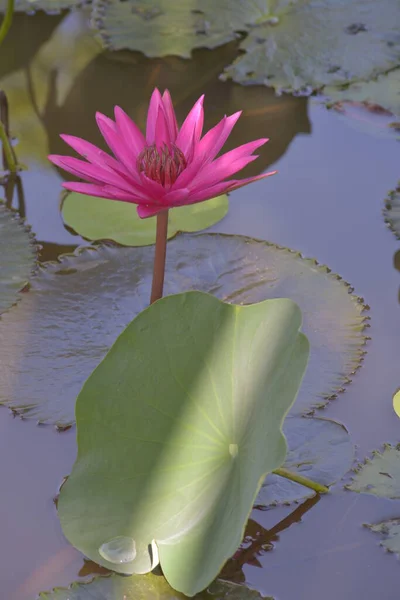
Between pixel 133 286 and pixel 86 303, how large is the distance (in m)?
0.11

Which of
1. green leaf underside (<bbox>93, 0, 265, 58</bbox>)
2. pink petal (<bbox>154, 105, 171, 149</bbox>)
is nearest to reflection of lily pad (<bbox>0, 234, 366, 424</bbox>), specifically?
pink petal (<bbox>154, 105, 171, 149</bbox>)

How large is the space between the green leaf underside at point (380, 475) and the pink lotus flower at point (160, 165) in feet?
1.65

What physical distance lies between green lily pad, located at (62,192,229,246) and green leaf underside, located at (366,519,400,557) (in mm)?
839

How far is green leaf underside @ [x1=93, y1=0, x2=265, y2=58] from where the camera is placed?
8.71 ft

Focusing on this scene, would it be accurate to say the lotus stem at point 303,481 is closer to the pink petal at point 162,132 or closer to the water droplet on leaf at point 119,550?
the water droplet on leaf at point 119,550

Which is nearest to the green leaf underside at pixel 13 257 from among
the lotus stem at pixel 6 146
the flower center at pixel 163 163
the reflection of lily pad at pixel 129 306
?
the reflection of lily pad at pixel 129 306

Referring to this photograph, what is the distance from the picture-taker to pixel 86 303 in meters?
1.67

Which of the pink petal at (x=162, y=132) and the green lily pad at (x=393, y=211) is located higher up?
the pink petal at (x=162, y=132)

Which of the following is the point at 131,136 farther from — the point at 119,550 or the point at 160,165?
the point at 119,550

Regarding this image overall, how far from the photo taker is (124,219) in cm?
193

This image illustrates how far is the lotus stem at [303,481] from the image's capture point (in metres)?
1.25

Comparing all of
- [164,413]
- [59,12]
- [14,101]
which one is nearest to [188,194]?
[164,413]

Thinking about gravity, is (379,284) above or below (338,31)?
below

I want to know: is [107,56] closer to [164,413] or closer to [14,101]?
[14,101]
